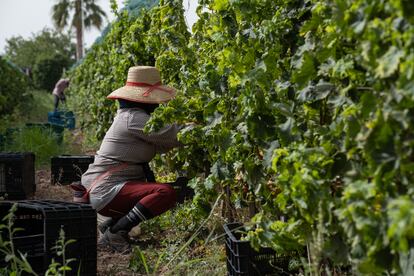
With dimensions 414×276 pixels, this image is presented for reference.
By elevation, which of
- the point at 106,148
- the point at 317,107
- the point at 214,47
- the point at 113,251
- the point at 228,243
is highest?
the point at 214,47

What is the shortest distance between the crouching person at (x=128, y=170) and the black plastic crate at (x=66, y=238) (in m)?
0.82

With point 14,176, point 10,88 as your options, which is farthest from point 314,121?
point 10,88

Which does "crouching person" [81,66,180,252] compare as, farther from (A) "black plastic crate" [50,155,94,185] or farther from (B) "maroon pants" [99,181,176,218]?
(A) "black plastic crate" [50,155,94,185]

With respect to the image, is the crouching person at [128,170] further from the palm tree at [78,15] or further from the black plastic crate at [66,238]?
the palm tree at [78,15]

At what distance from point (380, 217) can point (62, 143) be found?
9.48 metres

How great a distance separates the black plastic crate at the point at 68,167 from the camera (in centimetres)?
803

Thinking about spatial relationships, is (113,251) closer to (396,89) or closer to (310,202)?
(310,202)

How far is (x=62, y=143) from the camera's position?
11281 millimetres

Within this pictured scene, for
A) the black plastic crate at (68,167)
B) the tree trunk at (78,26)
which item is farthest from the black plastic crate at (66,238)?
the tree trunk at (78,26)

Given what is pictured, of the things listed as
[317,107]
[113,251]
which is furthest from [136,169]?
[317,107]

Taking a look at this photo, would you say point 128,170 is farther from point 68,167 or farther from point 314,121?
point 68,167

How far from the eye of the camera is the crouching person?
5086mm

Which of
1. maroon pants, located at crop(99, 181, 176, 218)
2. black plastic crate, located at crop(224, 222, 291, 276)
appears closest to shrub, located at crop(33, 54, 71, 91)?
maroon pants, located at crop(99, 181, 176, 218)

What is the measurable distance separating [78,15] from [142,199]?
50135mm
